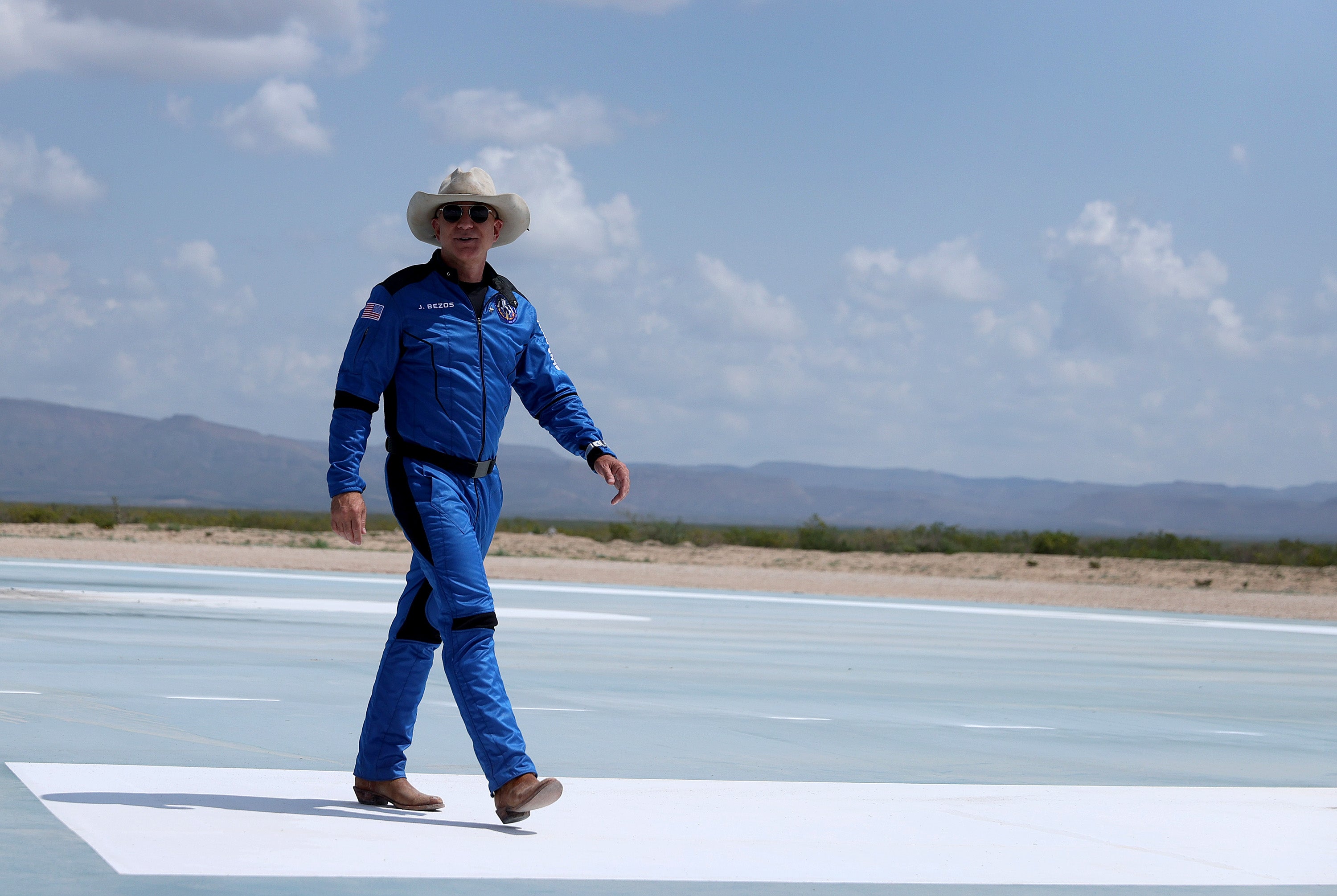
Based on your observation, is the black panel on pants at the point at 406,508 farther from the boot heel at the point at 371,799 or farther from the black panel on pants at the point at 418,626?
the boot heel at the point at 371,799

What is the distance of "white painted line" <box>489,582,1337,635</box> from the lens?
22.5 metres

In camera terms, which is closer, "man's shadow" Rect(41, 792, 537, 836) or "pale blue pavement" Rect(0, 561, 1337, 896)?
"man's shadow" Rect(41, 792, 537, 836)

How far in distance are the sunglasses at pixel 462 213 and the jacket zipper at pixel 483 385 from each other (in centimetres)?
31

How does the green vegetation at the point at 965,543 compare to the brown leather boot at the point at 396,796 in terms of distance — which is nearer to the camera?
the brown leather boot at the point at 396,796

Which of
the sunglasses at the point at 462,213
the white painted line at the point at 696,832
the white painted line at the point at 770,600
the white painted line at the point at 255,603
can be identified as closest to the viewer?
the white painted line at the point at 696,832

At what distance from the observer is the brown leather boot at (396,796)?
18.8 feet

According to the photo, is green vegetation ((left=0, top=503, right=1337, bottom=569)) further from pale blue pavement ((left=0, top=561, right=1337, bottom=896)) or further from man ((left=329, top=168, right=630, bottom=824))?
man ((left=329, top=168, right=630, bottom=824))

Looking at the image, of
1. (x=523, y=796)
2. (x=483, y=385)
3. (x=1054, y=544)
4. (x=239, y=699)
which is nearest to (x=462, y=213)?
(x=483, y=385)

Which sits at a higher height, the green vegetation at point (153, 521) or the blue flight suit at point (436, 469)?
the blue flight suit at point (436, 469)

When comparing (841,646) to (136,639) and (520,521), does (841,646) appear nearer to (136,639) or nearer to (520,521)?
(136,639)

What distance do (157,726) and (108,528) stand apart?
143ft

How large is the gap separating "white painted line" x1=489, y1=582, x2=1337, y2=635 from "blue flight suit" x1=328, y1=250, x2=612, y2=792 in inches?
684

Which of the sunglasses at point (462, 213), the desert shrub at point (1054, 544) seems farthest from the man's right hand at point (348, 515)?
the desert shrub at point (1054, 544)

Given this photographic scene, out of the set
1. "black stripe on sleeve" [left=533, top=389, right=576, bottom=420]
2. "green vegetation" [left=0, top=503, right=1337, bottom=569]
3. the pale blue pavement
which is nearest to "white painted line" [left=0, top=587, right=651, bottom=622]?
the pale blue pavement
